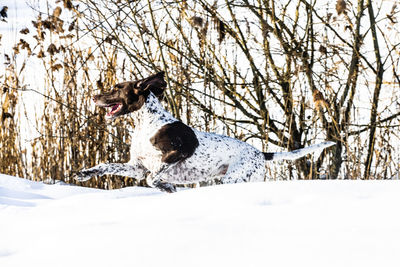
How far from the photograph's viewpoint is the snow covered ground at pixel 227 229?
3.86 ft

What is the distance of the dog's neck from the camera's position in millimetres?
2348

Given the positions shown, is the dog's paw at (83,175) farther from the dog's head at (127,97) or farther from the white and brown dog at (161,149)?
the dog's head at (127,97)

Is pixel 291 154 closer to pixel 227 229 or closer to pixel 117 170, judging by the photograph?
pixel 117 170

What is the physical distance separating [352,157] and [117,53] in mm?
2008

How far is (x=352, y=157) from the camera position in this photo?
3.90 meters

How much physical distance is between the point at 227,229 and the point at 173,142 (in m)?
0.99

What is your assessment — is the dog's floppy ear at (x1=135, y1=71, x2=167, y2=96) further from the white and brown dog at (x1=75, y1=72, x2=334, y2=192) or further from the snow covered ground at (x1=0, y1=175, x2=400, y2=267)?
the snow covered ground at (x1=0, y1=175, x2=400, y2=267)

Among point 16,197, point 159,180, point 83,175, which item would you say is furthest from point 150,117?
point 16,197

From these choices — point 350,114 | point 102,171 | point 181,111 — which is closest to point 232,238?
point 102,171

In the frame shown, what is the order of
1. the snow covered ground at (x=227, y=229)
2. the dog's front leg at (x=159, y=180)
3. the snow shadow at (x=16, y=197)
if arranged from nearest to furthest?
the snow covered ground at (x=227, y=229) < the snow shadow at (x=16, y=197) < the dog's front leg at (x=159, y=180)

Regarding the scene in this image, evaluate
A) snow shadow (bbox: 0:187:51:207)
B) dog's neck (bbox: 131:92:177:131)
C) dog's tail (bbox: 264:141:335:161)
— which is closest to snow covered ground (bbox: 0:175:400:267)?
snow shadow (bbox: 0:187:51:207)

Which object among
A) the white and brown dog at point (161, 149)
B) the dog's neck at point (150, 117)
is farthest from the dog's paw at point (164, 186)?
the dog's neck at point (150, 117)

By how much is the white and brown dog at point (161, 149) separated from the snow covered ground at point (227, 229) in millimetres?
462

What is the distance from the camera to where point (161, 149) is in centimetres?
229
